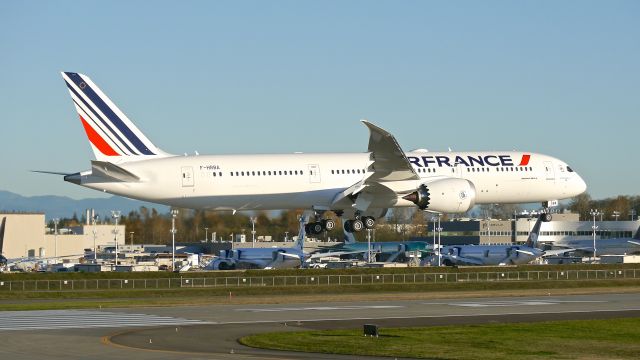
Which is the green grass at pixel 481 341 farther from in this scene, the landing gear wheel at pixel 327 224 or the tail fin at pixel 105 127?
the tail fin at pixel 105 127

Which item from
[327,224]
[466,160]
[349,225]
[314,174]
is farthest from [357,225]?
[466,160]

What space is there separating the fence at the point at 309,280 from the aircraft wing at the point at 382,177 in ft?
33.2

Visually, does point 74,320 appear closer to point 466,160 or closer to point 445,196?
point 445,196

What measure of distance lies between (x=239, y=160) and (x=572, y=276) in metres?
32.9

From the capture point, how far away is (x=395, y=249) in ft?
461

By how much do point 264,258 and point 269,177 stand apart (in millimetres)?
44313

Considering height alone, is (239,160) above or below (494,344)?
above

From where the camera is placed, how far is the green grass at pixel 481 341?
112 feet

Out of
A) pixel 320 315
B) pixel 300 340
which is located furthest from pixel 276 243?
pixel 300 340

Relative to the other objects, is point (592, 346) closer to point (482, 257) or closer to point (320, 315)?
point (320, 315)

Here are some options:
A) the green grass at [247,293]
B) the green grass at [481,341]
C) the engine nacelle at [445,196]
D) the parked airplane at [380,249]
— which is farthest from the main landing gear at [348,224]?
the parked airplane at [380,249]

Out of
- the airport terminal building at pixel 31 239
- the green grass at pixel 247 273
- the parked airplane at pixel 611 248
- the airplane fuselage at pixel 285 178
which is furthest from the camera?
the airport terminal building at pixel 31 239

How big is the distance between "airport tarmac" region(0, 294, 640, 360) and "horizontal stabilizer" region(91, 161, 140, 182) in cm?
1184

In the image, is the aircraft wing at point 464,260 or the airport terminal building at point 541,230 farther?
the airport terminal building at point 541,230
